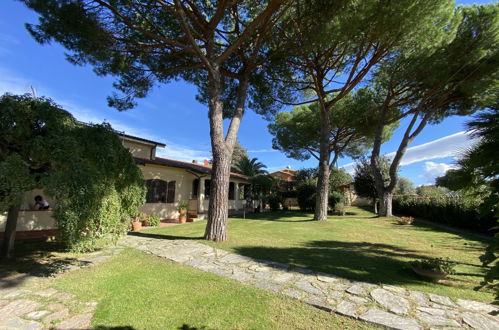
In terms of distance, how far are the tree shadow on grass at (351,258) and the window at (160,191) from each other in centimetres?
760

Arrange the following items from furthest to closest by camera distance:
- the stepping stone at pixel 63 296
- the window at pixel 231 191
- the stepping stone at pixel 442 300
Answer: the window at pixel 231 191 < the stepping stone at pixel 63 296 < the stepping stone at pixel 442 300

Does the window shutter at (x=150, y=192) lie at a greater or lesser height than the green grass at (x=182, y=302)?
greater

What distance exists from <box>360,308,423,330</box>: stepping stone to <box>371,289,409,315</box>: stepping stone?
6.7 inches

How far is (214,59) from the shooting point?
7.85 m

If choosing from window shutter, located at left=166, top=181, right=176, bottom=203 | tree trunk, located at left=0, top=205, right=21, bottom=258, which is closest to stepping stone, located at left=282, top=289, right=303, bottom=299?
tree trunk, located at left=0, top=205, right=21, bottom=258

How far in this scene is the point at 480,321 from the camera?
3.01 m

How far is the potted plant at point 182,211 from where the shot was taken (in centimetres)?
1243

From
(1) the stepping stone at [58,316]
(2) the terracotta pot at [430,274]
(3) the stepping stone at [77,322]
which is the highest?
(2) the terracotta pot at [430,274]

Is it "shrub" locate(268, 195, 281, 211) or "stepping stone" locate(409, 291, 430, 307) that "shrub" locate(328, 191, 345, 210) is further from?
"stepping stone" locate(409, 291, 430, 307)

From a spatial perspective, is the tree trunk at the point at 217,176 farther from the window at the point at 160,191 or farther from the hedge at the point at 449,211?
the hedge at the point at 449,211

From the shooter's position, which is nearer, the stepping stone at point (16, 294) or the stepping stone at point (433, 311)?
the stepping stone at point (433, 311)

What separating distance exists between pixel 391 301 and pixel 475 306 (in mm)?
1199

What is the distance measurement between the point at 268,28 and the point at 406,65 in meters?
8.81

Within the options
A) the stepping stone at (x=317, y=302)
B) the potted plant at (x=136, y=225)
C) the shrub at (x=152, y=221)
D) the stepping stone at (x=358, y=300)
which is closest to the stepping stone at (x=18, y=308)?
the stepping stone at (x=317, y=302)
